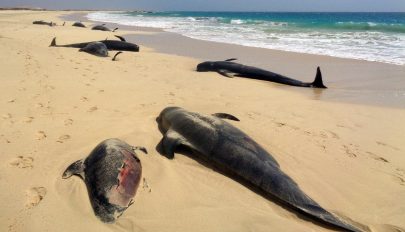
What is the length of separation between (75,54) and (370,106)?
8.87 meters

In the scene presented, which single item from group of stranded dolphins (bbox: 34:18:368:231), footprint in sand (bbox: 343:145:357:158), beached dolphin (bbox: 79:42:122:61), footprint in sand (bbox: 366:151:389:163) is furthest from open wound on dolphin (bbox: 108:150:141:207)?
beached dolphin (bbox: 79:42:122:61)

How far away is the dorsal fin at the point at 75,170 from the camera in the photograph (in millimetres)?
3598

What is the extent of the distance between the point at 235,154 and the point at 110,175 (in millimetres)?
1462

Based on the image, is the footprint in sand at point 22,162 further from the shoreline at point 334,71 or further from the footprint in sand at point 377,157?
the shoreline at point 334,71

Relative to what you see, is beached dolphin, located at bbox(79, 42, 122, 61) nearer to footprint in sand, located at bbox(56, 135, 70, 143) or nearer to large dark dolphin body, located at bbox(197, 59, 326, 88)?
large dark dolphin body, located at bbox(197, 59, 326, 88)

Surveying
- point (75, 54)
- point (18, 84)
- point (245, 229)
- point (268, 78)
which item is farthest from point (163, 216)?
point (75, 54)

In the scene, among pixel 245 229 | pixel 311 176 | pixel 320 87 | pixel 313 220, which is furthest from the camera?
pixel 320 87

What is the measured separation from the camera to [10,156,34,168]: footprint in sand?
3.73 m

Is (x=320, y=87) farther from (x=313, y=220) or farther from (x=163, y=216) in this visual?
(x=163, y=216)

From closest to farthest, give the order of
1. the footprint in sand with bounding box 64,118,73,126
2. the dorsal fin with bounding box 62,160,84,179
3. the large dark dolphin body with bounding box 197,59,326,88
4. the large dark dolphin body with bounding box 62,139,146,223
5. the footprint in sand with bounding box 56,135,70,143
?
the large dark dolphin body with bounding box 62,139,146,223 < the dorsal fin with bounding box 62,160,84,179 < the footprint in sand with bounding box 56,135,70,143 < the footprint in sand with bounding box 64,118,73,126 < the large dark dolphin body with bounding box 197,59,326,88

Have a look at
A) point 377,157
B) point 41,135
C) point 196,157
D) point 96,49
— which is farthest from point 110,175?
point 96,49

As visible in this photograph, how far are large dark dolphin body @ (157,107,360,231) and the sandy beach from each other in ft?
0.50

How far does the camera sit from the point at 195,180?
384cm

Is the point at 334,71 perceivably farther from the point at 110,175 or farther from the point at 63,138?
the point at 110,175
